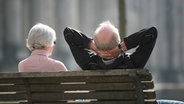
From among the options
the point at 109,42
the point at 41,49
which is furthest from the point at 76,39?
the point at 41,49

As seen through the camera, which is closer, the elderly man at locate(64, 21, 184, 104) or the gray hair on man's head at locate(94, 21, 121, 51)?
the elderly man at locate(64, 21, 184, 104)

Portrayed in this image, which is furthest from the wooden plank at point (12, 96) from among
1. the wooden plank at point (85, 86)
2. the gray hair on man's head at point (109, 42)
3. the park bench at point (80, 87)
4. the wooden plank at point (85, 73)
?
the gray hair on man's head at point (109, 42)

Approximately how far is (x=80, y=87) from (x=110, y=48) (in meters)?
0.40

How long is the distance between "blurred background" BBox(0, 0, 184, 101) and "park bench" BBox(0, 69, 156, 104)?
7.56m

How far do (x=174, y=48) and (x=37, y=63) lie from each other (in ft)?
32.8

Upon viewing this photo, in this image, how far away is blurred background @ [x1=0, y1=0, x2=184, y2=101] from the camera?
1334cm

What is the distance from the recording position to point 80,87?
4789 millimetres

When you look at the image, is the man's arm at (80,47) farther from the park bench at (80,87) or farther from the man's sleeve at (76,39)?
the park bench at (80,87)

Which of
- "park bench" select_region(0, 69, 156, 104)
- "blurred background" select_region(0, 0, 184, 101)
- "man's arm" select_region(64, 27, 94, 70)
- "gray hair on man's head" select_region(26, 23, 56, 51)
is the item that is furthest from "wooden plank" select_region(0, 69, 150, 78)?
"blurred background" select_region(0, 0, 184, 101)

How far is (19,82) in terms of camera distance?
4941 mm

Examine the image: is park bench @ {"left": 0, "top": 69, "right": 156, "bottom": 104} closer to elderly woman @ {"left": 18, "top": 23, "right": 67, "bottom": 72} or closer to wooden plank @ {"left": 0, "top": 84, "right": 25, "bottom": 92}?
wooden plank @ {"left": 0, "top": 84, "right": 25, "bottom": 92}

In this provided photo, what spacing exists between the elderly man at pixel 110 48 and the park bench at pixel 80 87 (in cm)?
20

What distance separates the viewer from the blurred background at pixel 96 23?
1334 centimetres

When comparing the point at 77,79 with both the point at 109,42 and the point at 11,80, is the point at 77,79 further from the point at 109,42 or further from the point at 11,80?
the point at 11,80
